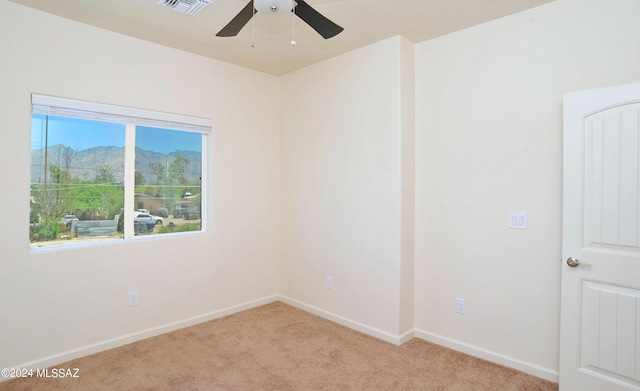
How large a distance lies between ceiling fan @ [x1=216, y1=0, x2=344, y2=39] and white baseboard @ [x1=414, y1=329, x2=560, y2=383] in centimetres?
261

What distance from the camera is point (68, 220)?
296cm

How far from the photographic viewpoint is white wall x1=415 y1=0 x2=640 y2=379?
244 cm

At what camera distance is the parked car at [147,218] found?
10.9 ft

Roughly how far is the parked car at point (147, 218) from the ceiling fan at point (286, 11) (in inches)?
82.1

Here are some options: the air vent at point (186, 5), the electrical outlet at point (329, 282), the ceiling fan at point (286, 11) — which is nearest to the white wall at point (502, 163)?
the electrical outlet at point (329, 282)

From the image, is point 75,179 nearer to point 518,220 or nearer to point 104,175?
point 104,175

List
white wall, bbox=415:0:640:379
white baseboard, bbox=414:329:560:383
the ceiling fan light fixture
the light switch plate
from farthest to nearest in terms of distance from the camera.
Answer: the light switch plate, white baseboard, bbox=414:329:560:383, white wall, bbox=415:0:640:379, the ceiling fan light fixture

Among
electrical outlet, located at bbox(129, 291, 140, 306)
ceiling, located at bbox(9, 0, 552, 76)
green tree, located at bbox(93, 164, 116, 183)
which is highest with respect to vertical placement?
ceiling, located at bbox(9, 0, 552, 76)

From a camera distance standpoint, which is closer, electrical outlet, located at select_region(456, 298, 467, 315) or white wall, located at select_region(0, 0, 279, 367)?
white wall, located at select_region(0, 0, 279, 367)

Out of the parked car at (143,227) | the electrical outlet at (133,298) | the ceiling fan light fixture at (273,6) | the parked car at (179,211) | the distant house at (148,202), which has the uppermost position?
the ceiling fan light fixture at (273,6)

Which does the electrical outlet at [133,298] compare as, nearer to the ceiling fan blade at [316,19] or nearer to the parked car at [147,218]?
the parked car at [147,218]

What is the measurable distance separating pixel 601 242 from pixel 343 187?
6.80 feet

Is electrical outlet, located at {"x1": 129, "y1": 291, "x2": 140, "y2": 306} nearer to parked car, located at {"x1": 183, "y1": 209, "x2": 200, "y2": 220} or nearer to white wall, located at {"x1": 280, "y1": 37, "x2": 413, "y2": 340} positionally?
parked car, located at {"x1": 183, "y1": 209, "x2": 200, "y2": 220}

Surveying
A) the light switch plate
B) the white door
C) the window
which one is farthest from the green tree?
the white door
